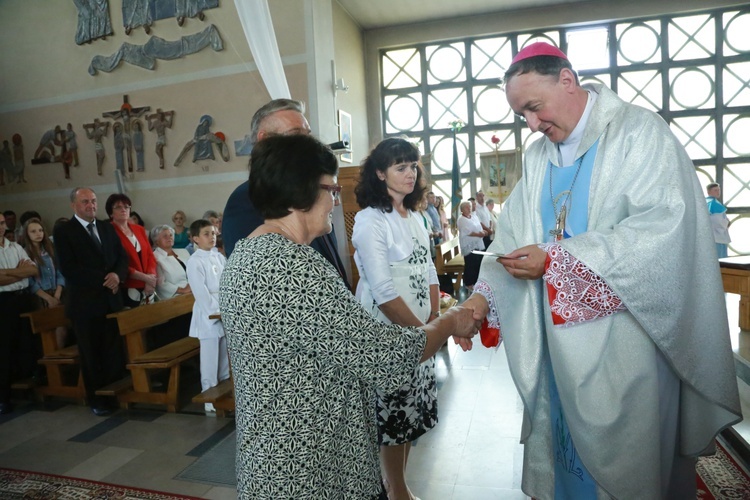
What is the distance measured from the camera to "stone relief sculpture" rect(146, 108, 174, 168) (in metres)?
8.98

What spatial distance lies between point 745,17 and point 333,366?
508 inches

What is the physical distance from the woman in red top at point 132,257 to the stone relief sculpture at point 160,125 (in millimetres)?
4494

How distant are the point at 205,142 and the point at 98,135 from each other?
216cm

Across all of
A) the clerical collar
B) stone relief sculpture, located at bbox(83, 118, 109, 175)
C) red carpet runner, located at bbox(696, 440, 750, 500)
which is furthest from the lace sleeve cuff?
stone relief sculpture, located at bbox(83, 118, 109, 175)

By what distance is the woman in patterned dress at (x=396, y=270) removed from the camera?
7.16 feet

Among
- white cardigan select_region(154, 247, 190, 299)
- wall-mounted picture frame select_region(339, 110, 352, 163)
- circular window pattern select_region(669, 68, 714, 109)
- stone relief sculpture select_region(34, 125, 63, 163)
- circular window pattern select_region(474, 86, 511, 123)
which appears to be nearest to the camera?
white cardigan select_region(154, 247, 190, 299)

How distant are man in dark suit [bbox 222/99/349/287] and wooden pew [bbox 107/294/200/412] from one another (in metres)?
2.66

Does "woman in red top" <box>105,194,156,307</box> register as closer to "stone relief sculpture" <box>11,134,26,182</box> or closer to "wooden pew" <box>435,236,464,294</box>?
"wooden pew" <box>435,236,464,294</box>

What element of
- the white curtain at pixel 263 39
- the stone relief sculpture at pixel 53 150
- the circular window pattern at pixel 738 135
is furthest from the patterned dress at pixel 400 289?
the circular window pattern at pixel 738 135

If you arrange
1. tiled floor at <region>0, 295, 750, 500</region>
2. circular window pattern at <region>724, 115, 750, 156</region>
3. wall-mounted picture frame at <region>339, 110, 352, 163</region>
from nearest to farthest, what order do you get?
tiled floor at <region>0, 295, 750, 500</region>
wall-mounted picture frame at <region>339, 110, 352, 163</region>
circular window pattern at <region>724, 115, 750, 156</region>

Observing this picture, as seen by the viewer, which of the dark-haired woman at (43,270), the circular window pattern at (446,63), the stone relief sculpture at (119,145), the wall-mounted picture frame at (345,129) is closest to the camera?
the dark-haired woman at (43,270)

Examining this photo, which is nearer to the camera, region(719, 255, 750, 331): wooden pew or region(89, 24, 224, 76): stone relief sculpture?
region(719, 255, 750, 331): wooden pew

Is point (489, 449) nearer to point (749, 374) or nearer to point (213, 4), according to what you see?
point (749, 374)

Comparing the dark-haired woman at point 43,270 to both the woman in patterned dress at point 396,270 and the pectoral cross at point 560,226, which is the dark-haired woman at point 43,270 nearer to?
the woman in patterned dress at point 396,270
